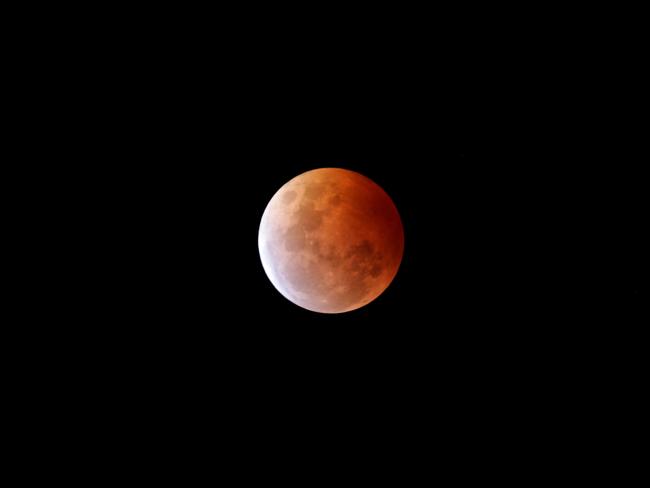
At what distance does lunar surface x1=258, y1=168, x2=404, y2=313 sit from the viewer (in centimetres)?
433

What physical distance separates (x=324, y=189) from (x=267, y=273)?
3.67 feet

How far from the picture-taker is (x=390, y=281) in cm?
493

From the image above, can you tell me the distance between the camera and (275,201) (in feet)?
15.5

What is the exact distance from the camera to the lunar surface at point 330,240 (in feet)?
14.2

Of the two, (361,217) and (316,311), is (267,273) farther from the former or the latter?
(361,217)

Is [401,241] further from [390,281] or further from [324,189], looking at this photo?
[324,189]

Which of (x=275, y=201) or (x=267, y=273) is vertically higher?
(x=275, y=201)

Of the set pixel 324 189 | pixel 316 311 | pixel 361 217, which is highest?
pixel 324 189

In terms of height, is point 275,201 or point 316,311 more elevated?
point 275,201

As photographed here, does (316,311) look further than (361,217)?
Yes

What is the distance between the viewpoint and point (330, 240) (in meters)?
4.30

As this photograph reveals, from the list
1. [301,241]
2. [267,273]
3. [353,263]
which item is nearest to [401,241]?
[353,263]

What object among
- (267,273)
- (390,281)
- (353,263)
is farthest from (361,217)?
(267,273)

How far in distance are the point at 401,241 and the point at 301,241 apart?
113 cm
